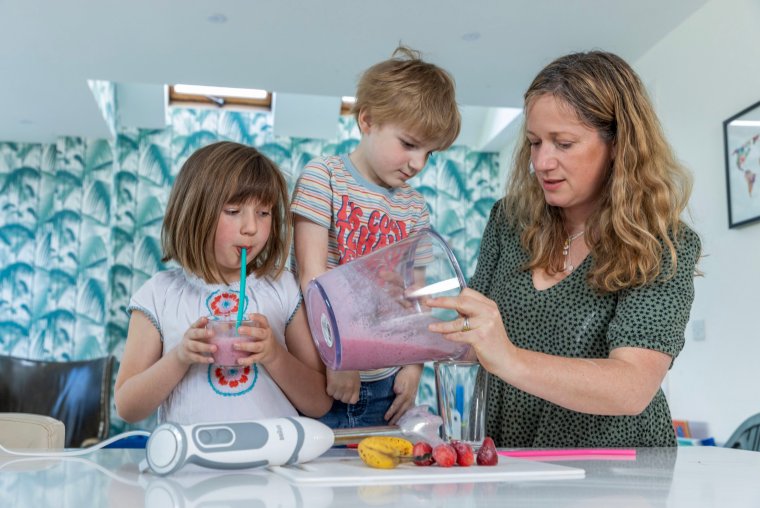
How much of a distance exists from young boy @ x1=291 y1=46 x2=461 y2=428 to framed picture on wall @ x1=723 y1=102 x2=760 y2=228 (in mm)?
2437

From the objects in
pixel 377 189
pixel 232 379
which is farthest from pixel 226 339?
pixel 377 189

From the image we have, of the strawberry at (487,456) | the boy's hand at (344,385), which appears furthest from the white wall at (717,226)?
the strawberry at (487,456)

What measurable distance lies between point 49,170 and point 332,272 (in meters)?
6.67

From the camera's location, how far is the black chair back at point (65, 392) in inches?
197

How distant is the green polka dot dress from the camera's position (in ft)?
3.99

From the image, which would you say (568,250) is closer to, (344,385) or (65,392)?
(344,385)

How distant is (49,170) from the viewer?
6863 millimetres

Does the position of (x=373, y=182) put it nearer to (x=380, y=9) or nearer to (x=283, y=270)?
(x=283, y=270)

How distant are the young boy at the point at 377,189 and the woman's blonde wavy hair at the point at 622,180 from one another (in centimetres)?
27

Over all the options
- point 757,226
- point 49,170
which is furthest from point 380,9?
point 49,170

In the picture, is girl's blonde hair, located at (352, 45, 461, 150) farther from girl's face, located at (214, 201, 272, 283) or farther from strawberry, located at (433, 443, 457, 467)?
strawberry, located at (433, 443, 457, 467)

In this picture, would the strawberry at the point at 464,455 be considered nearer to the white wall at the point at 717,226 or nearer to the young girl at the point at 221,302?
the young girl at the point at 221,302

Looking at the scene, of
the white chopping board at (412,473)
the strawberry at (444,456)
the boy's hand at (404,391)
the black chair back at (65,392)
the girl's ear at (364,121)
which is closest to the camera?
the white chopping board at (412,473)

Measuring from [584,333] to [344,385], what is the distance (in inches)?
17.4
